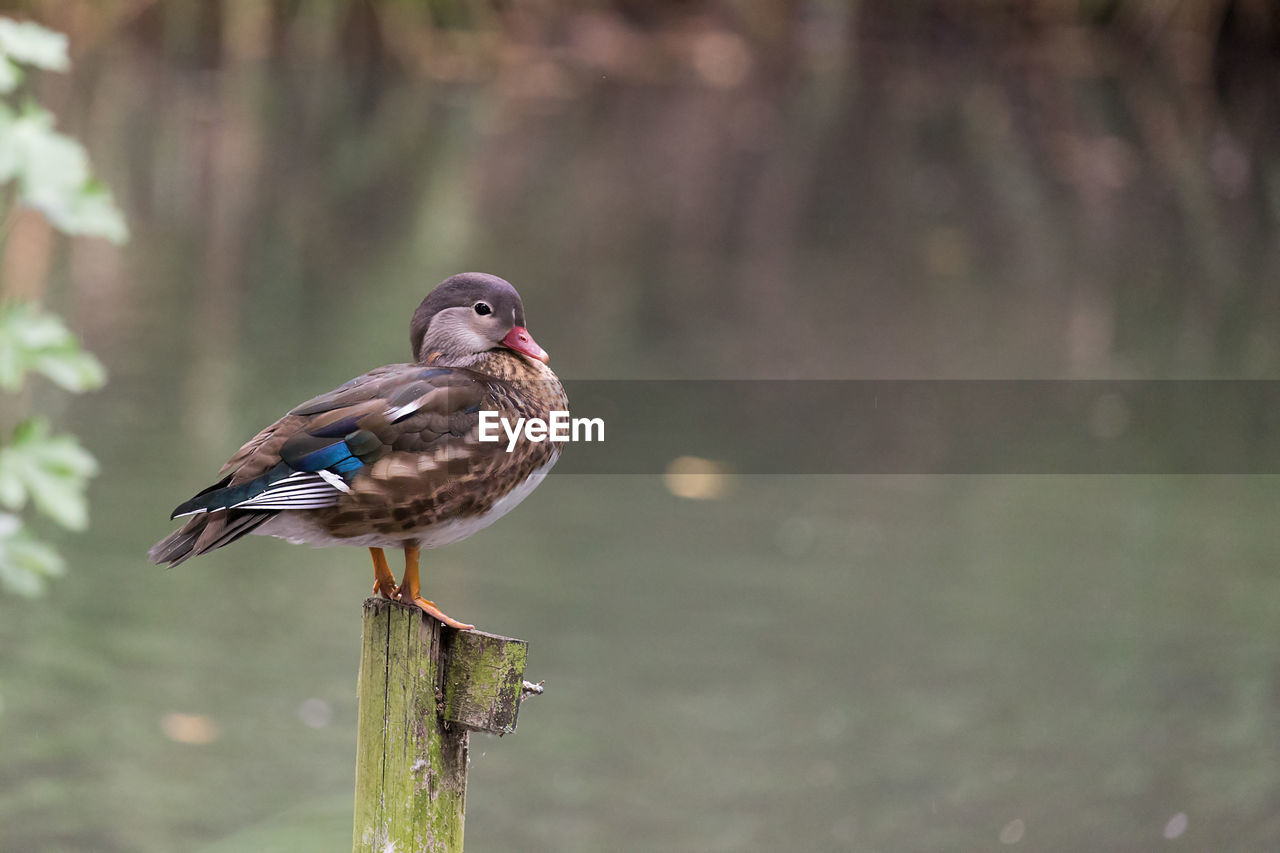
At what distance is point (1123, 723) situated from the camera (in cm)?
500

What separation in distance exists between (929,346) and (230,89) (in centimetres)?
906

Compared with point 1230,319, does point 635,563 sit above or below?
below

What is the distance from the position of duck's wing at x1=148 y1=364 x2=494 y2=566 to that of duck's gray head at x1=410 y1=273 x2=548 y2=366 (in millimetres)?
70

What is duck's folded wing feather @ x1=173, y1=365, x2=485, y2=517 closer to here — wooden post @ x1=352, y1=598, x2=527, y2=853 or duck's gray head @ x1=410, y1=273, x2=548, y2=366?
duck's gray head @ x1=410, y1=273, x2=548, y2=366

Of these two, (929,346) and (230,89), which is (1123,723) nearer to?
(929,346)

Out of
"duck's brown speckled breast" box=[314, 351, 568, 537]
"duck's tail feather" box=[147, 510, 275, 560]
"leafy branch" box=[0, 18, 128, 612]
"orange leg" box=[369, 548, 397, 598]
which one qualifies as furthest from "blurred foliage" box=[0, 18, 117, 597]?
"orange leg" box=[369, 548, 397, 598]

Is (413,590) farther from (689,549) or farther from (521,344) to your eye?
(689,549)

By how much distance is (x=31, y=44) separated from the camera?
90.5 inches

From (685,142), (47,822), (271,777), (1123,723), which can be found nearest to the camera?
(47,822)

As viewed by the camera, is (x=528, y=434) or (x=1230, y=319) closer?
(x=528, y=434)

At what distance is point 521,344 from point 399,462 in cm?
31

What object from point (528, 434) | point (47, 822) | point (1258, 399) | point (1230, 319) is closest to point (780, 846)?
point (47, 822)

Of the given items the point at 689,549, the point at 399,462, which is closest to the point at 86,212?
the point at 399,462

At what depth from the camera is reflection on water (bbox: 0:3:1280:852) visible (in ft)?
14.7
